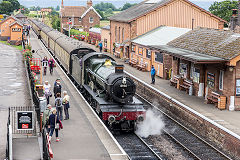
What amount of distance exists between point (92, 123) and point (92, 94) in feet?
7.98

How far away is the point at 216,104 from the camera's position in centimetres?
2042

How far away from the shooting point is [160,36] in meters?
34.9

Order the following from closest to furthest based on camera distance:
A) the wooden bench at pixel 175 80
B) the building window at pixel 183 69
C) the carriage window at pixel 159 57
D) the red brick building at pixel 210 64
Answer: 1. the red brick building at pixel 210 64
2. the building window at pixel 183 69
3. the wooden bench at pixel 175 80
4. the carriage window at pixel 159 57

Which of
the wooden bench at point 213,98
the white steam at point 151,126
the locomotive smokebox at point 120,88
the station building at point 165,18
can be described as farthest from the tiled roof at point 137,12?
the locomotive smokebox at point 120,88

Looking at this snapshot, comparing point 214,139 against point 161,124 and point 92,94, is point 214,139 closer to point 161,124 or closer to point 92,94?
point 161,124

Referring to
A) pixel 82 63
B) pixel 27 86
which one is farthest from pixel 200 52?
pixel 27 86

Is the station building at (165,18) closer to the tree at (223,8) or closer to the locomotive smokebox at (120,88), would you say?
the locomotive smokebox at (120,88)

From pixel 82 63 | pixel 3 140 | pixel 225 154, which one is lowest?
pixel 225 154

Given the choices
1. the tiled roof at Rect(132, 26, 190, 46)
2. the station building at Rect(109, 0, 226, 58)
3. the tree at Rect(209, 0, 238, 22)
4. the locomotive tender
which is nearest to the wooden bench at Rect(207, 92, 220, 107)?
the locomotive tender

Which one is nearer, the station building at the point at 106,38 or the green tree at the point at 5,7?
the station building at the point at 106,38

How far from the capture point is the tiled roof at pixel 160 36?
107 ft

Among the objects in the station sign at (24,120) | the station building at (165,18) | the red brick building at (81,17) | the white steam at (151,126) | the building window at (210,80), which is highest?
the red brick building at (81,17)

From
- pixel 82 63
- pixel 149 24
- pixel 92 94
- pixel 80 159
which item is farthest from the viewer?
pixel 149 24

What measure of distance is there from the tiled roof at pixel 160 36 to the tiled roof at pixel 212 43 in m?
5.16
